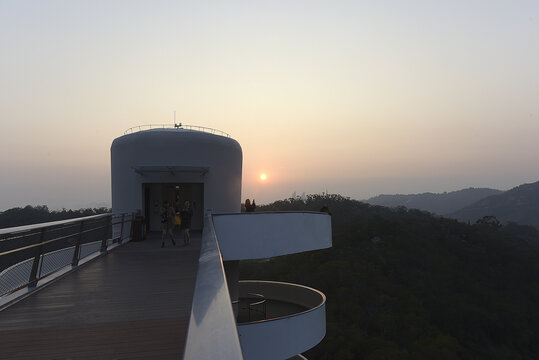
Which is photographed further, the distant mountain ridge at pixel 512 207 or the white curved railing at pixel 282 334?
the distant mountain ridge at pixel 512 207

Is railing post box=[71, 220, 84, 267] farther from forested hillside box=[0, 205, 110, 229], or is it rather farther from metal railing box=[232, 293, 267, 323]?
forested hillside box=[0, 205, 110, 229]

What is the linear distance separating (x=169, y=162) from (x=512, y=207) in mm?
199984

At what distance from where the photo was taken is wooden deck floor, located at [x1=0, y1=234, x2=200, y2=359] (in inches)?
157

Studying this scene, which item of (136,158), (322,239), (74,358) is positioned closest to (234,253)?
(322,239)

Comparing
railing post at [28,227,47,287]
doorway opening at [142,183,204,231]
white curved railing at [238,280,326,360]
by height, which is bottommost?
white curved railing at [238,280,326,360]

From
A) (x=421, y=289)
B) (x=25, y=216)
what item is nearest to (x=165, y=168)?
(x=421, y=289)

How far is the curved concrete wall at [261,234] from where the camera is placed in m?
9.77

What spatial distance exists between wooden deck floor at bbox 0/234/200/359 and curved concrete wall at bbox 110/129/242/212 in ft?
25.4

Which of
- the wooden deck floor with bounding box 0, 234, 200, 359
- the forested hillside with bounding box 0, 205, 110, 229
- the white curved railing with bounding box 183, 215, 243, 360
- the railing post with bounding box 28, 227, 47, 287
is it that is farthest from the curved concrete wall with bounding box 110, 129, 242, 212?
the forested hillside with bounding box 0, 205, 110, 229

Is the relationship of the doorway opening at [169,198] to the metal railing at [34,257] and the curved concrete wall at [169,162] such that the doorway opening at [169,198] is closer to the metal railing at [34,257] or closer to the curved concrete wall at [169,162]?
the curved concrete wall at [169,162]

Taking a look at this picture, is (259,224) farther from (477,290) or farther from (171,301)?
(477,290)

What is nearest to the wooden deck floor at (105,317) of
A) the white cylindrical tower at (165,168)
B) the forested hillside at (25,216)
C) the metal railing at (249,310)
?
the white cylindrical tower at (165,168)

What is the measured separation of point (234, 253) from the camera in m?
9.78

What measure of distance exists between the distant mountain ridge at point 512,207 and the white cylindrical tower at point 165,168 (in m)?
177
